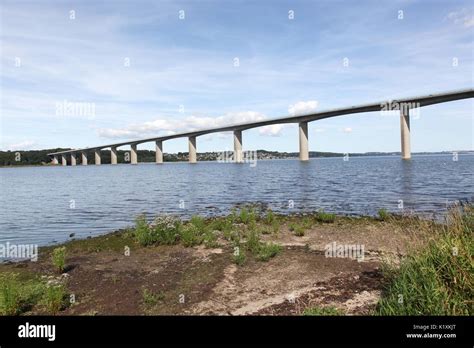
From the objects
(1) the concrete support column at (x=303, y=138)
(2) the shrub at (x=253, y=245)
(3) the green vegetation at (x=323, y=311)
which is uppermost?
(1) the concrete support column at (x=303, y=138)

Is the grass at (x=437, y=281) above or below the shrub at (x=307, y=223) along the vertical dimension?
above

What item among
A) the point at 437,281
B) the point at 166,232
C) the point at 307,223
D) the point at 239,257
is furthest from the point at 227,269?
the point at 307,223

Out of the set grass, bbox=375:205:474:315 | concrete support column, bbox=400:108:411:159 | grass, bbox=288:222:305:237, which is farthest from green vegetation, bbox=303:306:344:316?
concrete support column, bbox=400:108:411:159

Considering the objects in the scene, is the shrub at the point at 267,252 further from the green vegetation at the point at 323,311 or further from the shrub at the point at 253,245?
the green vegetation at the point at 323,311

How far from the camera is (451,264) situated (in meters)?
5.43

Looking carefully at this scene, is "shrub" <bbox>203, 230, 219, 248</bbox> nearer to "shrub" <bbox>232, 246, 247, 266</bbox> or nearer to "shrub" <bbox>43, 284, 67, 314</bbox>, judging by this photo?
"shrub" <bbox>232, 246, 247, 266</bbox>

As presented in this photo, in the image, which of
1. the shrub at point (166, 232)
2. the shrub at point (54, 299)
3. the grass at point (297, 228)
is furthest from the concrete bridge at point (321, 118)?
the shrub at point (54, 299)

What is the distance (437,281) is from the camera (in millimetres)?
5230

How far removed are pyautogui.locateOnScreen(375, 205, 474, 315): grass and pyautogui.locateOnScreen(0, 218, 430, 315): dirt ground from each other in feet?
2.43

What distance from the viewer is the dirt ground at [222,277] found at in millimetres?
6828

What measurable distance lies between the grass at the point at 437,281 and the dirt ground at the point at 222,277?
74 centimetres

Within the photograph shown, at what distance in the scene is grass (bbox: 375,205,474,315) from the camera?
486cm
